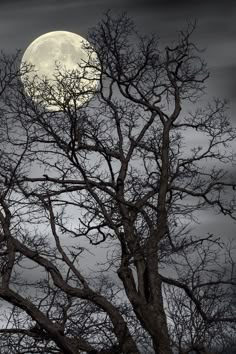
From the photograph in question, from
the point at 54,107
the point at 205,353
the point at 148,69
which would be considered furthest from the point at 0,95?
the point at 205,353

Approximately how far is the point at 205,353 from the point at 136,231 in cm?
358

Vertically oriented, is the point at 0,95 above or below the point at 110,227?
above

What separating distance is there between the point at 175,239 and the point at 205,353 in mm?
3217

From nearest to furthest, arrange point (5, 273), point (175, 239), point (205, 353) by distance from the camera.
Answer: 1. point (5, 273)
2. point (205, 353)
3. point (175, 239)

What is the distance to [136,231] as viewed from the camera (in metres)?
24.5

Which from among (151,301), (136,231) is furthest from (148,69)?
(151,301)

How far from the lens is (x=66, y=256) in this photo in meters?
23.0

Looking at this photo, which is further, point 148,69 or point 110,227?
point 148,69

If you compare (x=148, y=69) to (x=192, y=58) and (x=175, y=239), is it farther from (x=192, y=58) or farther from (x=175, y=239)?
(x=175, y=239)

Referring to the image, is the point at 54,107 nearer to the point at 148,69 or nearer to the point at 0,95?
the point at 0,95

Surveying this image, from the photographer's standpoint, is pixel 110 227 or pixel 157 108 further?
pixel 157 108

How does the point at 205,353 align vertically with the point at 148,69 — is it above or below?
below

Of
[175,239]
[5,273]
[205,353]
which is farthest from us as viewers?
[175,239]

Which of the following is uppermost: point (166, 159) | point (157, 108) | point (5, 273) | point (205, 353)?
point (157, 108)
